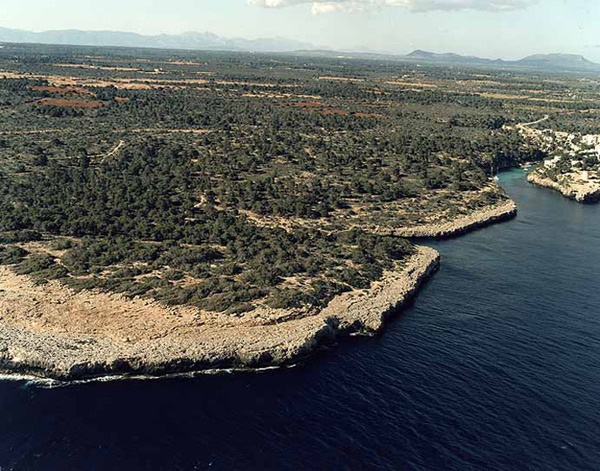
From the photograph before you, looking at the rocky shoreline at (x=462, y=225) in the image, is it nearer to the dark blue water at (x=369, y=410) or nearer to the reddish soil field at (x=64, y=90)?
the dark blue water at (x=369, y=410)

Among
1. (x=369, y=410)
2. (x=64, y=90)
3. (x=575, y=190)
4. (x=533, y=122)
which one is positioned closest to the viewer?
(x=369, y=410)

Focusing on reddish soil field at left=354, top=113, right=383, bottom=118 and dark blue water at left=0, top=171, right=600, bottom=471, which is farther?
reddish soil field at left=354, top=113, right=383, bottom=118

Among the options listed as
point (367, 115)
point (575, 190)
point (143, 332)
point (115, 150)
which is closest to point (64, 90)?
point (115, 150)

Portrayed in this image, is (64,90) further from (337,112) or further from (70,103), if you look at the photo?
(337,112)

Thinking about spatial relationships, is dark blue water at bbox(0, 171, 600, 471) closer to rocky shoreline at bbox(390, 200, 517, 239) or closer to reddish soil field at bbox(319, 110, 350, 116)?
rocky shoreline at bbox(390, 200, 517, 239)

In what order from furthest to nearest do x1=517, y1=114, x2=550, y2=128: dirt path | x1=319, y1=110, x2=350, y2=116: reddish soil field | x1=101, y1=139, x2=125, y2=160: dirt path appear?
x1=517, y1=114, x2=550, y2=128: dirt path, x1=319, y1=110, x2=350, y2=116: reddish soil field, x1=101, y1=139, x2=125, y2=160: dirt path

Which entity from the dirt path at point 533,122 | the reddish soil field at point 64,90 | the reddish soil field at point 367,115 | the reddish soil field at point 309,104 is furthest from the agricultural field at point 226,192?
the reddish soil field at point 309,104

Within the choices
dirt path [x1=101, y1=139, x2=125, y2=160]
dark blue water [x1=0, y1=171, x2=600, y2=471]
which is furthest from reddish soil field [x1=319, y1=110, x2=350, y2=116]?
dark blue water [x1=0, y1=171, x2=600, y2=471]
